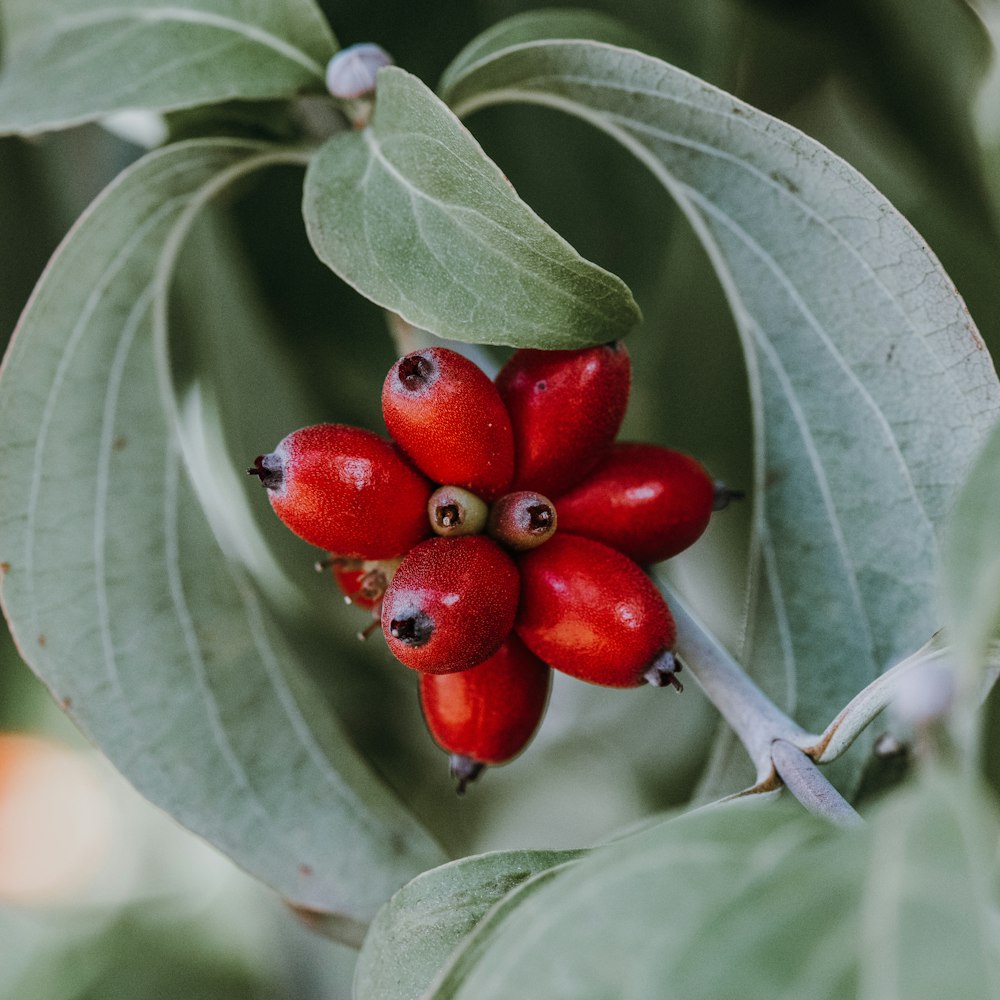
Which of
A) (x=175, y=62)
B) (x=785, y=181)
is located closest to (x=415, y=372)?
(x=785, y=181)

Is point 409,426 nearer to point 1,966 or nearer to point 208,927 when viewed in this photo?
point 208,927

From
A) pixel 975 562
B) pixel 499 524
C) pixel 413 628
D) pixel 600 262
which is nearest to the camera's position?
pixel 975 562

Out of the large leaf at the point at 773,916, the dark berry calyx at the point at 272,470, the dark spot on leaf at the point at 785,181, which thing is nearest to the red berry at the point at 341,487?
the dark berry calyx at the point at 272,470

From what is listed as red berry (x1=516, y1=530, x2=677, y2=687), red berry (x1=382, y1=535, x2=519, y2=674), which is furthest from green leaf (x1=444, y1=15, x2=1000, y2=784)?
red berry (x1=382, y1=535, x2=519, y2=674)

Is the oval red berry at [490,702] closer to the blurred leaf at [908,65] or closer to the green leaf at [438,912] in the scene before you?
the green leaf at [438,912]

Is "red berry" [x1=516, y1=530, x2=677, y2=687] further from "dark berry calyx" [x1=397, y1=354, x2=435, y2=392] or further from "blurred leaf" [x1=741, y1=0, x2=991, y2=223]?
"blurred leaf" [x1=741, y1=0, x2=991, y2=223]

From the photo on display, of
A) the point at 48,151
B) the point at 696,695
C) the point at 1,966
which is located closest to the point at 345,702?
the point at 696,695

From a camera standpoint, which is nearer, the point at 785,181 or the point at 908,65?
the point at 785,181

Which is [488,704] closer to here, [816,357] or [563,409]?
[563,409]
